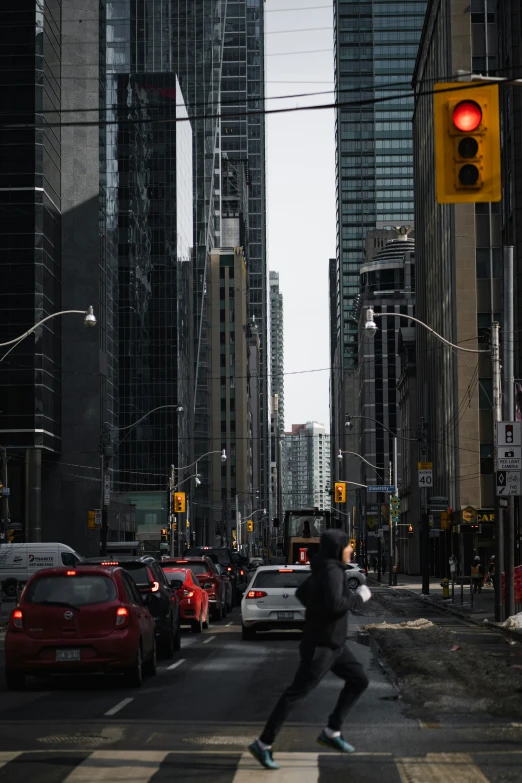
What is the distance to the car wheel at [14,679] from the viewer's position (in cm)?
1662

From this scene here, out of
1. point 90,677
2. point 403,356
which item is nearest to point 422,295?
point 403,356

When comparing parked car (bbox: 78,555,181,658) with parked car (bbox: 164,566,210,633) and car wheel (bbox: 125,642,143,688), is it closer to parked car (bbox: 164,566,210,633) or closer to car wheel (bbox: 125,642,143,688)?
car wheel (bbox: 125,642,143,688)

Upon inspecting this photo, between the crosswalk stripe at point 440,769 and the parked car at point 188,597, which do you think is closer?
the crosswalk stripe at point 440,769

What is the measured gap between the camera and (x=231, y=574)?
44344mm

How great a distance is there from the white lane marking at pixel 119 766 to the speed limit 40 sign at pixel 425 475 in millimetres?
40217

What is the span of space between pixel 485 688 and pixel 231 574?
29.2 metres

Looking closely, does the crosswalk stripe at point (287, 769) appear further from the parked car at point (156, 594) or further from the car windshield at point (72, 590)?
the parked car at point (156, 594)

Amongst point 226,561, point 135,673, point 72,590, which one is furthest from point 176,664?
point 226,561

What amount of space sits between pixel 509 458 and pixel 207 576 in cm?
839

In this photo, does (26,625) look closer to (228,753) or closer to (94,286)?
(228,753)

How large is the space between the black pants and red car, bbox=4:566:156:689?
6.56 meters

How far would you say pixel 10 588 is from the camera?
4034 cm

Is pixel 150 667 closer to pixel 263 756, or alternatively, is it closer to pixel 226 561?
pixel 263 756

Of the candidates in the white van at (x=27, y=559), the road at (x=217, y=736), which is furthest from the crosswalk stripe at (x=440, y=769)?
the white van at (x=27, y=559)
